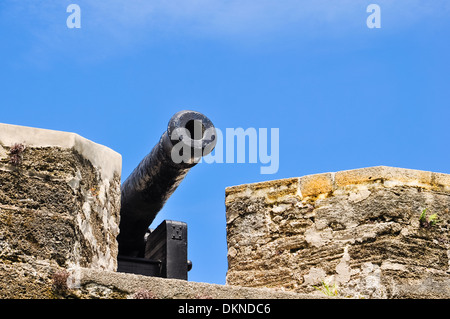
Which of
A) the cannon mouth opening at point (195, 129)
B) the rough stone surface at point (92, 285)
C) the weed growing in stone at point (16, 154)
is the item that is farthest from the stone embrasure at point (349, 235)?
the weed growing in stone at point (16, 154)

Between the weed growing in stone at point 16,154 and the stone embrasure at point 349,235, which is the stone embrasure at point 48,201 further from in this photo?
the stone embrasure at point 349,235

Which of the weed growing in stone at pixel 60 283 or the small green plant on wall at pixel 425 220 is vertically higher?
the small green plant on wall at pixel 425 220

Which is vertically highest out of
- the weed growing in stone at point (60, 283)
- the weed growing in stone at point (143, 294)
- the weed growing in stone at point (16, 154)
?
the weed growing in stone at point (16, 154)

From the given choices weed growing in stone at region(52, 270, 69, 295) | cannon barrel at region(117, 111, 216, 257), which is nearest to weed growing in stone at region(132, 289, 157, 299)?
weed growing in stone at region(52, 270, 69, 295)

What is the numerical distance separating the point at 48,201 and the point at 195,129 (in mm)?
2041

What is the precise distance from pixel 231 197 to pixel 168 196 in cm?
56

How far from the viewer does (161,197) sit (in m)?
7.01

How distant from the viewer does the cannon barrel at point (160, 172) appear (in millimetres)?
6141

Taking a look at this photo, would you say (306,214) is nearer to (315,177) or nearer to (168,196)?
(315,177)

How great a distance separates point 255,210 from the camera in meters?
6.96

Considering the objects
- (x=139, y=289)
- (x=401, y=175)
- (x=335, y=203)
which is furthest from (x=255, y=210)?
(x=139, y=289)

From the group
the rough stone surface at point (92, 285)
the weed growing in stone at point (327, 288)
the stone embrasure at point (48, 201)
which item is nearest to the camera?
the rough stone surface at point (92, 285)

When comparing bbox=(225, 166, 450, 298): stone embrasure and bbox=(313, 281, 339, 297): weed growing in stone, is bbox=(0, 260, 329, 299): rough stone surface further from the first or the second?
bbox=(225, 166, 450, 298): stone embrasure
